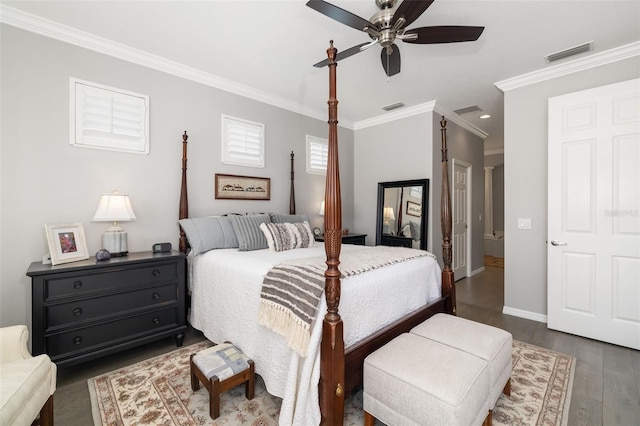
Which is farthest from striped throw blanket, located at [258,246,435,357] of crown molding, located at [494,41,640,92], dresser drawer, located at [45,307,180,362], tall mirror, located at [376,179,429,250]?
crown molding, located at [494,41,640,92]

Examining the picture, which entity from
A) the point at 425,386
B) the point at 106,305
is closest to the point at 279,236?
the point at 106,305

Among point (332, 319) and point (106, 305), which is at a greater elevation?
point (332, 319)

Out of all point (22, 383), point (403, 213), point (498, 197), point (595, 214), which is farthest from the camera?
point (498, 197)

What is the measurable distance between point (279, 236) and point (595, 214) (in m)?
3.19

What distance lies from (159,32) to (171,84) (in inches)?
25.0

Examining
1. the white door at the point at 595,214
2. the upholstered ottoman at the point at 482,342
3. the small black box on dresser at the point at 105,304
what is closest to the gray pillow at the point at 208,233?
the small black box on dresser at the point at 105,304

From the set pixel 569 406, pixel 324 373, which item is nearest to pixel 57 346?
pixel 324 373

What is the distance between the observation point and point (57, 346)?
6.56ft

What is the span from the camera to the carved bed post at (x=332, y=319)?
1459mm

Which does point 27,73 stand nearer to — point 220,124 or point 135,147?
point 135,147

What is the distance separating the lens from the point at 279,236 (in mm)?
2887

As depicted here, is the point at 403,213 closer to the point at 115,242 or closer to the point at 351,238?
the point at 351,238

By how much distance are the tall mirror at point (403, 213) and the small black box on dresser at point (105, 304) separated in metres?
3.16

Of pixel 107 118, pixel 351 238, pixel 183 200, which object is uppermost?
pixel 107 118
